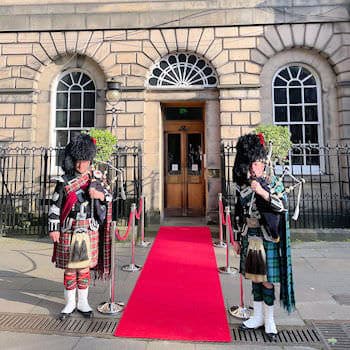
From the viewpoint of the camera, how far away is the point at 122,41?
10.8 meters

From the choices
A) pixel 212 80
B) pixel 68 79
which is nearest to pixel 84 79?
pixel 68 79

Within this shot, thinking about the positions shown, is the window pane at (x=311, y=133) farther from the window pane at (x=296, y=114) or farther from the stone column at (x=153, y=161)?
the stone column at (x=153, y=161)

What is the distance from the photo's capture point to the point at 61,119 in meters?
11.2

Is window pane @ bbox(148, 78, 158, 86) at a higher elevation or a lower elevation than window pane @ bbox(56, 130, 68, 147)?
higher

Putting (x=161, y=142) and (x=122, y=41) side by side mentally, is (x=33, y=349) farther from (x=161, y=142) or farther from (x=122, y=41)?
(x=122, y=41)

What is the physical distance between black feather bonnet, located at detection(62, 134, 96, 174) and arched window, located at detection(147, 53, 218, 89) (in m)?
7.00

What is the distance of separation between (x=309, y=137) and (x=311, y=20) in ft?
12.1

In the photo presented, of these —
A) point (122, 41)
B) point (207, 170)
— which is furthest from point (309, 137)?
point (122, 41)

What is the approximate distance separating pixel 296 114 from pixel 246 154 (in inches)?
306

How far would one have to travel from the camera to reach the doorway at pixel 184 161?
11.6 meters

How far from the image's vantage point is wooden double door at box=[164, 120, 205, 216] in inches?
456

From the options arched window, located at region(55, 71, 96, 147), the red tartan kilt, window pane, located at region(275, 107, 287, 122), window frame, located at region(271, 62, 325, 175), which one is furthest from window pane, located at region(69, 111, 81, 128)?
the red tartan kilt

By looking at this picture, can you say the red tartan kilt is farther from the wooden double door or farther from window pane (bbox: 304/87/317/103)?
window pane (bbox: 304/87/317/103)

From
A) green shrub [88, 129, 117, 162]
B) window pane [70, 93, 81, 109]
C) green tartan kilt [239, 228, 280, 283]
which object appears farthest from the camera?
window pane [70, 93, 81, 109]
